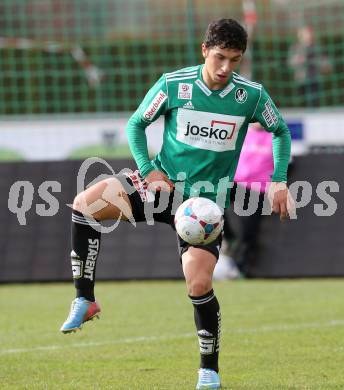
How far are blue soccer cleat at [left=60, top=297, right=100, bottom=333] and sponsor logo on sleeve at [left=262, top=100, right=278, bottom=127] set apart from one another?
5.33ft

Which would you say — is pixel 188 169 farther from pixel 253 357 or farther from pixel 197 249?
pixel 253 357

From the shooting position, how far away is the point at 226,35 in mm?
6848

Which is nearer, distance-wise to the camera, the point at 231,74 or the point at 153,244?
the point at 231,74

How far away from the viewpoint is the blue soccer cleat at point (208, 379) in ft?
22.2

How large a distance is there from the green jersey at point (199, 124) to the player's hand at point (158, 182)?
6 cm

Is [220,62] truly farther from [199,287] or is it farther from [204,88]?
[199,287]

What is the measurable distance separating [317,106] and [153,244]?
18.5ft

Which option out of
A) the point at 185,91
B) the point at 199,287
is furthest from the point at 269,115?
the point at 199,287

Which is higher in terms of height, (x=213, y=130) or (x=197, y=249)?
(x=213, y=130)

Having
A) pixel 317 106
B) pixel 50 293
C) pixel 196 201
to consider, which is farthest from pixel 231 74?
pixel 317 106

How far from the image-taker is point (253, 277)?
A: 13.9 metres

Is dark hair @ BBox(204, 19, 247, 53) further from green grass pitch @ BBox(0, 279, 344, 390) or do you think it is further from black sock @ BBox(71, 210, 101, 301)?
green grass pitch @ BBox(0, 279, 344, 390)

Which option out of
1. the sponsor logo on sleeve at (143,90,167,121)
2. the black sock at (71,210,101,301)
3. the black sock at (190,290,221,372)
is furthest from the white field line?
the sponsor logo on sleeve at (143,90,167,121)

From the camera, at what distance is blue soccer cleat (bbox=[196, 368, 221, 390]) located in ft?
22.2
